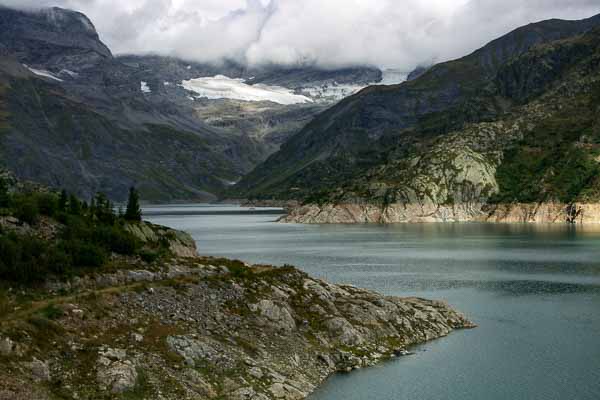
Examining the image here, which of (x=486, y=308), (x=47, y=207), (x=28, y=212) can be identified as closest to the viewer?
(x=28, y=212)

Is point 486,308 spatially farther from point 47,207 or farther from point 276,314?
point 47,207

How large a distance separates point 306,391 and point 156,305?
13698 millimetres

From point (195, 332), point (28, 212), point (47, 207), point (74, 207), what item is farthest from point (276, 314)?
point (74, 207)

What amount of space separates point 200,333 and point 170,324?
2406mm

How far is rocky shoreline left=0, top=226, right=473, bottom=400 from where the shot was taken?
45.7m

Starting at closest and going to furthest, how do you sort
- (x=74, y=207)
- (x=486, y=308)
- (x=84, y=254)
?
(x=84, y=254) → (x=74, y=207) → (x=486, y=308)

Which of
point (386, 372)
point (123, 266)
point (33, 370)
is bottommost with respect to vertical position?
point (386, 372)

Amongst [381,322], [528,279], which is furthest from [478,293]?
[381,322]

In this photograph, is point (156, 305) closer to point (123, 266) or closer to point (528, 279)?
point (123, 266)

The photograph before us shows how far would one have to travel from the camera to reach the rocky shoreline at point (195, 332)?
150 ft

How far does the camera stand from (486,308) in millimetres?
91188

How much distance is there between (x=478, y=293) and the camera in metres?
103

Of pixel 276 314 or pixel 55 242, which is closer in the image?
pixel 276 314

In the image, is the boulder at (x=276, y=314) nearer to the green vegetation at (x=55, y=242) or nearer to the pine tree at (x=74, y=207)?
the green vegetation at (x=55, y=242)
